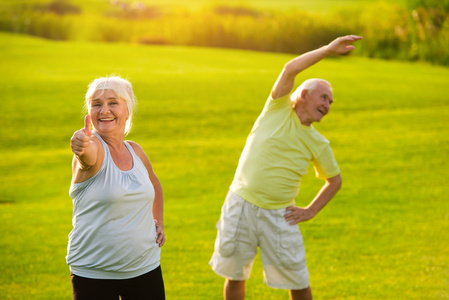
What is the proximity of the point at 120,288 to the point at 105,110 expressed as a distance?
100cm

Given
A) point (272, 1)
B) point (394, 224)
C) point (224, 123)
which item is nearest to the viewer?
point (394, 224)

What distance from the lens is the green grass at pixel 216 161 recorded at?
6.52 meters

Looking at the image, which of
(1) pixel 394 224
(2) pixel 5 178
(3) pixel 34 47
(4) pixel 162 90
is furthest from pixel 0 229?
(3) pixel 34 47

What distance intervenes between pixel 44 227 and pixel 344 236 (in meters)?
4.20

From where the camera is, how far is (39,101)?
1961cm

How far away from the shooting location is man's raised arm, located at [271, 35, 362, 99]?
4031 mm

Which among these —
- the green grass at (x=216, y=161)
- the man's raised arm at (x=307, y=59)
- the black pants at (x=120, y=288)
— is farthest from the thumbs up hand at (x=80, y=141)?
the green grass at (x=216, y=161)

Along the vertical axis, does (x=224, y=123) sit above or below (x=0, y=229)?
below

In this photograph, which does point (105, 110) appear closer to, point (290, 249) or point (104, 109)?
point (104, 109)

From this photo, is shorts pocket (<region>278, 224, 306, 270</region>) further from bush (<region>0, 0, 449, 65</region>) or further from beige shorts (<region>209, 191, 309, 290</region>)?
bush (<region>0, 0, 449, 65</region>)

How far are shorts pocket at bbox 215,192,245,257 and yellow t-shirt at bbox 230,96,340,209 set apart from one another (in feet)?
0.32

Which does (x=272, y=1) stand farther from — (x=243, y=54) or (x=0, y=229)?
(x=0, y=229)

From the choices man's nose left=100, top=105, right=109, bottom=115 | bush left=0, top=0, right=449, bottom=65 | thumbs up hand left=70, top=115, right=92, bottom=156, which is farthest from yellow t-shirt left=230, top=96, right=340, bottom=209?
bush left=0, top=0, right=449, bottom=65

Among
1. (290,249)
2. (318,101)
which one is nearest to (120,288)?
(290,249)
